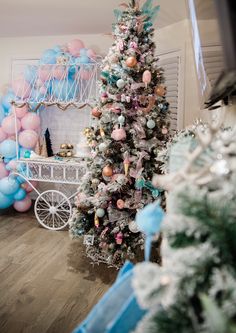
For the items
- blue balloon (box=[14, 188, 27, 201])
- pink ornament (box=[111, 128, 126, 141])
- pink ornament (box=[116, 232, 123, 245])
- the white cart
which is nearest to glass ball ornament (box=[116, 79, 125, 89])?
pink ornament (box=[111, 128, 126, 141])

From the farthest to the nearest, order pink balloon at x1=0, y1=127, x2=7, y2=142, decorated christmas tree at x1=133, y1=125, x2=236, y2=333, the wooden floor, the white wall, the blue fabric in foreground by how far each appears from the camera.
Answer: pink balloon at x1=0, y1=127, x2=7, y2=142
the white wall
the wooden floor
the blue fabric in foreground
decorated christmas tree at x1=133, y1=125, x2=236, y2=333

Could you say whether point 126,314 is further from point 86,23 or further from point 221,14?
point 86,23

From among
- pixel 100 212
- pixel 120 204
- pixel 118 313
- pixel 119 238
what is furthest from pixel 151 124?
pixel 118 313

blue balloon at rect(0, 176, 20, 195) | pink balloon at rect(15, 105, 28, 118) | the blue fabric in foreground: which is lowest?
blue balloon at rect(0, 176, 20, 195)

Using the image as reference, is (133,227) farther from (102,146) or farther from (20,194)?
(20,194)

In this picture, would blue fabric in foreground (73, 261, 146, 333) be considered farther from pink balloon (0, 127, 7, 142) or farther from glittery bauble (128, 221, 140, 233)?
pink balloon (0, 127, 7, 142)

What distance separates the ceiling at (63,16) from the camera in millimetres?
3061

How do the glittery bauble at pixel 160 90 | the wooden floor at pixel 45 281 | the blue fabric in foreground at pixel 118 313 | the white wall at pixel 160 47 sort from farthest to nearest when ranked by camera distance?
1. the white wall at pixel 160 47
2. the glittery bauble at pixel 160 90
3. the wooden floor at pixel 45 281
4. the blue fabric in foreground at pixel 118 313

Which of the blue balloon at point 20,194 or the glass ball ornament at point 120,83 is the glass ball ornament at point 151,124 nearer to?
the glass ball ornament at point 120,83

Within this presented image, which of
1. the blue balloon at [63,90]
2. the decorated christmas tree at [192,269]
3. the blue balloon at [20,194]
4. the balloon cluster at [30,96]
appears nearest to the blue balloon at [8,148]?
the balloon cluster at [30,96]

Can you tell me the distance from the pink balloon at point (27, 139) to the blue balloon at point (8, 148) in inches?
4.6

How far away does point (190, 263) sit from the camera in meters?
0.58

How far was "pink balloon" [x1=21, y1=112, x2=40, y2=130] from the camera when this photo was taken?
3793 mm

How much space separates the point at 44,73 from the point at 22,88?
13.2 inches
